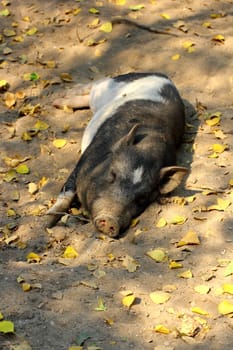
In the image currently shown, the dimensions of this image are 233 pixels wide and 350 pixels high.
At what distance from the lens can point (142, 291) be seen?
4.36 m

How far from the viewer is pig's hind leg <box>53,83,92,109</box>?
272 inches

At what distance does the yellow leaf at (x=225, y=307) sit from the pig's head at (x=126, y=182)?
1.16 metres

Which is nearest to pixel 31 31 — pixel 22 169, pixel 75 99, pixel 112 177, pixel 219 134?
pixel 75 99

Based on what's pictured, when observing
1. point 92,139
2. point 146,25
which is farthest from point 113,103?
point 146,25

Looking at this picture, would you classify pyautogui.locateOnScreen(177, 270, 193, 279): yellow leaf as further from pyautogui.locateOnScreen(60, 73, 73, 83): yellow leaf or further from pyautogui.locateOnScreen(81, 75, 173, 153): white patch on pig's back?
pyautogui.locateOnScreen(60, 73, 73, 83): yellow leaf

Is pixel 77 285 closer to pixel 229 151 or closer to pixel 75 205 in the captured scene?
pixel 75 205

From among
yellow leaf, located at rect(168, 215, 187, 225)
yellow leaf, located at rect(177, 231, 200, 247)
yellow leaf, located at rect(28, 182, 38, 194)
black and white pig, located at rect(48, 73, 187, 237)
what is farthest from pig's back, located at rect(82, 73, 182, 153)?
yellow leaf, located at rect(177, 231, 200, 247)

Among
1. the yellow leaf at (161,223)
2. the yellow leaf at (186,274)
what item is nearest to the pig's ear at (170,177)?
the yellow leaf at (161,223)

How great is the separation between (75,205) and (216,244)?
132 cm

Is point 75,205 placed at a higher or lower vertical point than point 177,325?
lower

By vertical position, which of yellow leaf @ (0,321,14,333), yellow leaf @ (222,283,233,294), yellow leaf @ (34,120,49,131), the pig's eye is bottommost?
yellow leaf @ (34,120,49,131)

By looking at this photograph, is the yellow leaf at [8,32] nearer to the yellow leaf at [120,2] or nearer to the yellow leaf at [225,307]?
A: the yellow leaf at [120,2]

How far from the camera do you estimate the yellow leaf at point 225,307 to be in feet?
13.6

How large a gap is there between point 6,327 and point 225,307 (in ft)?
4.02
